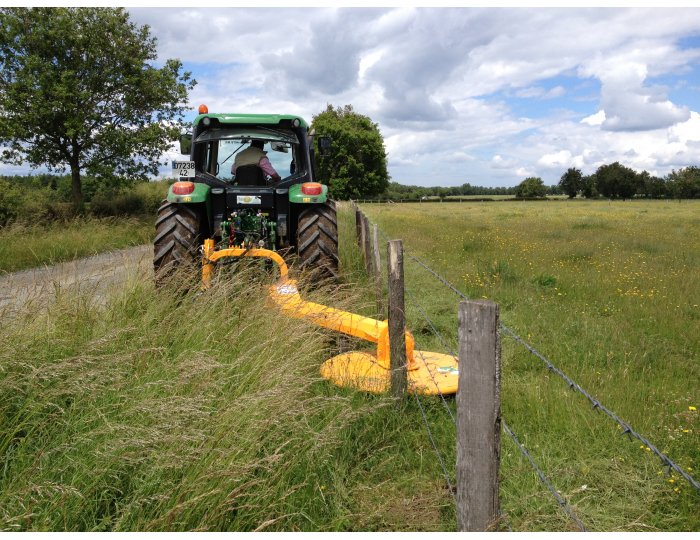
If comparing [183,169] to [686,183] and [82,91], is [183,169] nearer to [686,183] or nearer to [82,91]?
[82,91]

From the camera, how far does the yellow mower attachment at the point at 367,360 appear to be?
12.1ft

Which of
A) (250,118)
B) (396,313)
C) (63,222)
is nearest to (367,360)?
(396,313)

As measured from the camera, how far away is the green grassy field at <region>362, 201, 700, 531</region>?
8.88ft

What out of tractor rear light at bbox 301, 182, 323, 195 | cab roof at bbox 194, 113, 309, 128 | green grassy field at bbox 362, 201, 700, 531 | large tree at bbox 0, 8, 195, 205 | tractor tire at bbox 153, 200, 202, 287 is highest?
Result: large tree at bbox 0, 8, 195, 205

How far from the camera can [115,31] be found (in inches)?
621

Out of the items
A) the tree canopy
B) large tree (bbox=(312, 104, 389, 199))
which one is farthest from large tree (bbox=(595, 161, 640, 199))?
large tree (bbox=(312, 104, 389, 199))

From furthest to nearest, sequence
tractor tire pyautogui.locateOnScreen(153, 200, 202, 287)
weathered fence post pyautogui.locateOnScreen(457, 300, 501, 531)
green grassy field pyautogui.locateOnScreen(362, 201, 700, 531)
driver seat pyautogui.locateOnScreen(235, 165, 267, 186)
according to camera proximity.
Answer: driver seat pyautogui.locateOnScreen(235, 165, 267, 186) < tractor tire pyautogui.locateOnScreen(153, 200, 202, 287) < green grassy field pyautogui.locateOnScreen(362, 201, 700, 531) < weathered fence post pyautogui.locateOnScreen(457, 300, 501, 531)

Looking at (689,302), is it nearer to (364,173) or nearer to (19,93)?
(19,93)

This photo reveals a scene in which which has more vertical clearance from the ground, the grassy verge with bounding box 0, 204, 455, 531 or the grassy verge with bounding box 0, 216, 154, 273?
the grassy verge with bounding box 0, 216, 154, 273

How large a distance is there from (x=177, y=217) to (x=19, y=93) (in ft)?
37.4

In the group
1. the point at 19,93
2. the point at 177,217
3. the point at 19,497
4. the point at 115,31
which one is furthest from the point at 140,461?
the point at 115,31

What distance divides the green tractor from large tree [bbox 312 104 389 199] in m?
49.5

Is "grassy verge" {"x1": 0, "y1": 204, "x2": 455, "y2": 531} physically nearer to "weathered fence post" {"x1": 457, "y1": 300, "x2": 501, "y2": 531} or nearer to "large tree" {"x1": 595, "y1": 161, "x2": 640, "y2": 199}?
"weathered fence post" {"x1": 457, "y1": 300, "x2": 501, "y2": 531}

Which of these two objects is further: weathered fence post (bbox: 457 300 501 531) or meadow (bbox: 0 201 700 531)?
meadow (bbox: 0 201 700 531)
